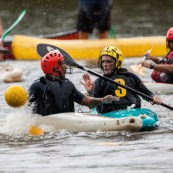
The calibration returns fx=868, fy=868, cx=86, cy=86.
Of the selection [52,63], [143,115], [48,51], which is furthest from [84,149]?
[48,51]

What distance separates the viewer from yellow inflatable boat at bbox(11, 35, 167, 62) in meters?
18.9

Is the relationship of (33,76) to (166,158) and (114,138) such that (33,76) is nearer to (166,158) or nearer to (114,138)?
(114,138)

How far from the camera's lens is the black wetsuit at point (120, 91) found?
10.6 m

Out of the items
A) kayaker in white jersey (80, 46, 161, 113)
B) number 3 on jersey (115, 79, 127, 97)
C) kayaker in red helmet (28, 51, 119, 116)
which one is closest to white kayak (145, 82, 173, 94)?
kayaker in white jersey (80, 46, 161, 113)

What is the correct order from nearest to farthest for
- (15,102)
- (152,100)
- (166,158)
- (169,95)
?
(166,158) → (15,102) → (152,100) → (169,95)

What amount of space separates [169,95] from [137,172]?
18.6ft

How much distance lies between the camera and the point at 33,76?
16.6 meters

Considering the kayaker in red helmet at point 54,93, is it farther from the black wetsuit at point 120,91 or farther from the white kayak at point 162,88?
the white kayak at point 162,88

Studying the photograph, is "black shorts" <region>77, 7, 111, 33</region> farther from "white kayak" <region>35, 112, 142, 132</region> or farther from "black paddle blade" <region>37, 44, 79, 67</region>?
"white kayak" <region>35, 112, 142, 132</region>

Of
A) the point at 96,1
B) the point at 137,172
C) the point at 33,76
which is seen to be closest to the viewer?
the point at 137,172

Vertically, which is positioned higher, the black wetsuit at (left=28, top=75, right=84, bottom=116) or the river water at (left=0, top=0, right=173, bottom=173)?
the black wetsuit at (left=28, top=75, right=84, bottom=116)

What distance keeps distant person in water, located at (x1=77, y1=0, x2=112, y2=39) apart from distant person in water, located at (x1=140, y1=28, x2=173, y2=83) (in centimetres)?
459

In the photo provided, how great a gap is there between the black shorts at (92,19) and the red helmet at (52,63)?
811 centimetres

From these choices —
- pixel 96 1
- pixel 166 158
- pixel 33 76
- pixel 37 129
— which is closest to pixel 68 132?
Result: pixel 37 129
